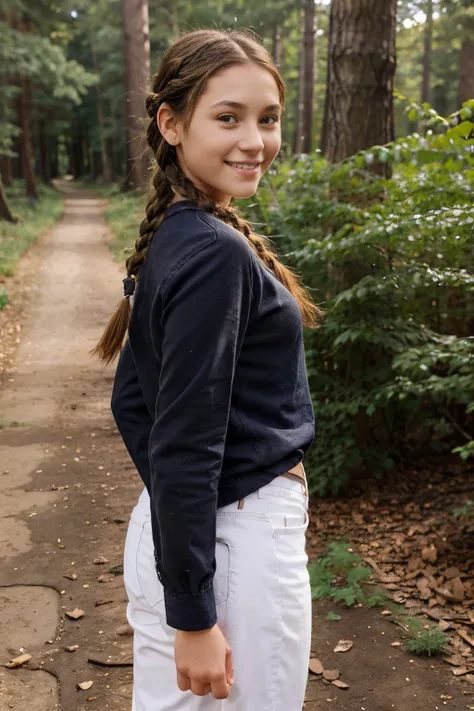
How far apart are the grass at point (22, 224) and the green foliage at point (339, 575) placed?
831 cm

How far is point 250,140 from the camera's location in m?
1.61

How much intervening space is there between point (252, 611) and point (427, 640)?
231 centimetres

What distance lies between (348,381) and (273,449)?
3.77 m

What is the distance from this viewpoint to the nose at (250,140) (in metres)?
1.61

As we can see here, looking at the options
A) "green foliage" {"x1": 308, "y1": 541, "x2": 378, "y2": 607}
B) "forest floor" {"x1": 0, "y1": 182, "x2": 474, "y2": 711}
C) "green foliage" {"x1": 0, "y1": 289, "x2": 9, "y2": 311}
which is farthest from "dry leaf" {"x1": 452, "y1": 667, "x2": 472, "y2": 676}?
"green foliage" {"x1": 0, "y1": 289, "x2": 9, "y2": 311}

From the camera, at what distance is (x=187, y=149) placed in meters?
1.64

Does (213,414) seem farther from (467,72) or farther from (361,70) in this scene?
(467,72)

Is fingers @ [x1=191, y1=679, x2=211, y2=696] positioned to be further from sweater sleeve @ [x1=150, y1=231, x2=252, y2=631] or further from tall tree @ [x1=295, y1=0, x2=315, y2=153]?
tall tree @ [x1=295, y1=0, x2=315, y2=153]

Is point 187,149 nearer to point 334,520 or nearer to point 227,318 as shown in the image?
point 227,318

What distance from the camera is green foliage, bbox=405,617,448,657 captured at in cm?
346

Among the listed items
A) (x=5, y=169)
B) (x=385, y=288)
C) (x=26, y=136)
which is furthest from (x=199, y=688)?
(x=5, y=169)

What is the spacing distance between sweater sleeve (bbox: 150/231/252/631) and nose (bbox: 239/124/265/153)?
0.91 feet

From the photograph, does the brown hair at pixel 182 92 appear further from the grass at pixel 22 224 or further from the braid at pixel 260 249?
the grass at pixel 22 224

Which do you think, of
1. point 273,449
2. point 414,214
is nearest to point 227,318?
point 273,449
